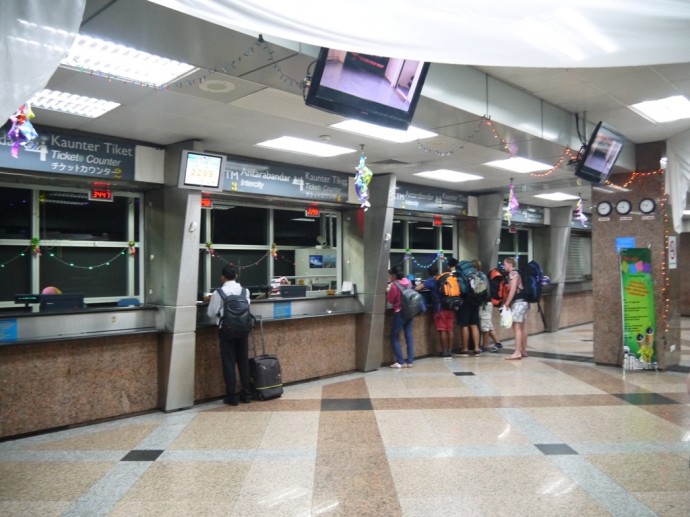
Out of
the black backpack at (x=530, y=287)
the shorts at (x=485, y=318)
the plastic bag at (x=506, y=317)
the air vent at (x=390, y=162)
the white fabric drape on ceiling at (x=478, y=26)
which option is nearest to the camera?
the white fabric drape on ceiling at (x=478, y=26)

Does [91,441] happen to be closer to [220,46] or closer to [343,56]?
[220,46]

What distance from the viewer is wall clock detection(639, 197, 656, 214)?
730 centimetres

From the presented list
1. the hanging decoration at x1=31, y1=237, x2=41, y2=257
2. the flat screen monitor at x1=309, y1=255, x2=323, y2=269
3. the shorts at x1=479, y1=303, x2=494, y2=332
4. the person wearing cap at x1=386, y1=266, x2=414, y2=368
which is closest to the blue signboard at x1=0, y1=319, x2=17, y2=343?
the hanging decoration at x1=31, y1=237, x2=41, y2=257

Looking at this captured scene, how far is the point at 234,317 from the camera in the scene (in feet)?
18.1

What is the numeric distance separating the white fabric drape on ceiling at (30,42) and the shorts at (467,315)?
26.3 ft

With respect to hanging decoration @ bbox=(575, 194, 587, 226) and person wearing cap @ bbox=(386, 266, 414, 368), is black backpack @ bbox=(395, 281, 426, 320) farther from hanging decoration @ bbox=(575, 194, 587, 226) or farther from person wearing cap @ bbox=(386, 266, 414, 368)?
hanging decoration @ bbox=(575, 194, 587, 226)

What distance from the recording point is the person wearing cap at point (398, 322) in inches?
305

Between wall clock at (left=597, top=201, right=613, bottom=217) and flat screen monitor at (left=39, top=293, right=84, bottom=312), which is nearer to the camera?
flat screen monitor at (left=39, top=293, right=84, bottom=312)

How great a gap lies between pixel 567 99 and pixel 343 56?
3534 millimetres

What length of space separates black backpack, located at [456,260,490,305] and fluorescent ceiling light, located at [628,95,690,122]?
3.55 metres

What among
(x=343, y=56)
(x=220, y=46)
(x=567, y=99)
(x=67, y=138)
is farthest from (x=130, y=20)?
(x=567, y=99)

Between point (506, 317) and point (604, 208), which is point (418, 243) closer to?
point (506, 317)

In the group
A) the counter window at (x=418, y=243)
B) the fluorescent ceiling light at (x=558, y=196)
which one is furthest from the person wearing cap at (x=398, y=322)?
the fluorescent ceiling light at (x=558, y=196)

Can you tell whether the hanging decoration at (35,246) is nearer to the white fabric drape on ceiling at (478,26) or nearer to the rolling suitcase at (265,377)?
the rolling suitcase at (265,377)
